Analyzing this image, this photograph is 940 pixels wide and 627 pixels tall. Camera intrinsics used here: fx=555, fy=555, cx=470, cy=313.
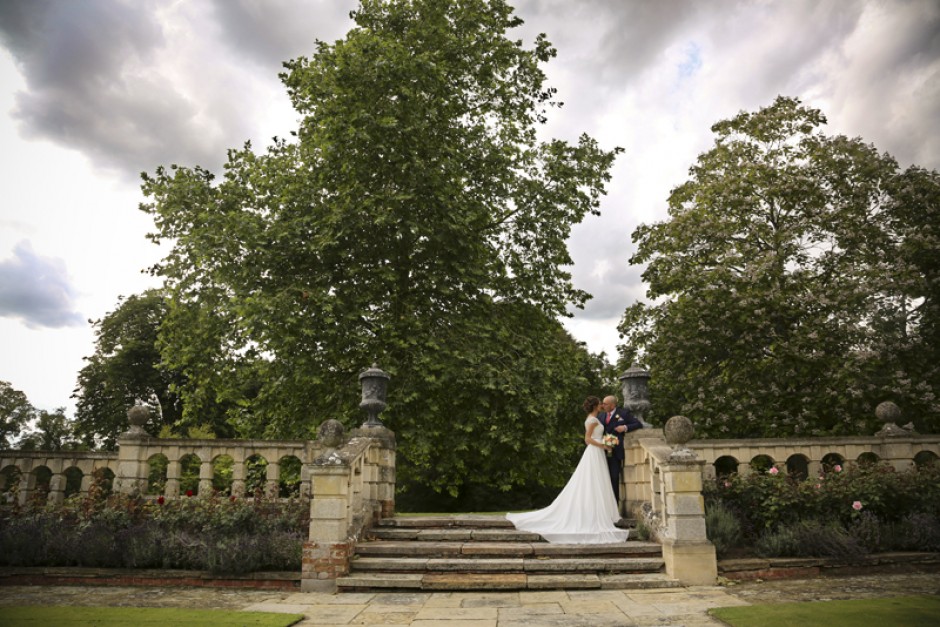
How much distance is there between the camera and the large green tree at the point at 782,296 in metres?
14.1

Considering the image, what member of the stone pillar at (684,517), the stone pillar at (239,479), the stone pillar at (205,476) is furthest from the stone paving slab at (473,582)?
the stone pillar at (205,476)

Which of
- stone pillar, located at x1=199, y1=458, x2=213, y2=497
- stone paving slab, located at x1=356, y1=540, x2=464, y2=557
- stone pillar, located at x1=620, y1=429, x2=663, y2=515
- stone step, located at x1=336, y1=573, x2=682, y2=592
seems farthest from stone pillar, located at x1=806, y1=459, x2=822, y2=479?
stone pillar, located at x1=199, y1=458, x2=213, y2=497

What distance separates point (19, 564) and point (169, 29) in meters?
7.88

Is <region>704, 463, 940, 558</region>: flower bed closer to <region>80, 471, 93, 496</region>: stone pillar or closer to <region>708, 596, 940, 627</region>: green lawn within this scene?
<region>708, 596, 940, 627</region>: green lawn

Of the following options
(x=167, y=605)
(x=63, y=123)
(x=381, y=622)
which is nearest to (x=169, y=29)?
(x=63, y=123)

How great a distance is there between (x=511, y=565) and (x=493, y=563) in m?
0.25

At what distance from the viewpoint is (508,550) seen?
26.6ft

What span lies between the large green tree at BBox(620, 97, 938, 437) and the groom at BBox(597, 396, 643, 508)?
660 cm

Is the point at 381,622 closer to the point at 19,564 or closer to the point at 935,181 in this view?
the point at 19,564

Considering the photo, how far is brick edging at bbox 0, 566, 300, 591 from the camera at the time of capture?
7551 mm

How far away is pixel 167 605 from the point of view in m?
6.47

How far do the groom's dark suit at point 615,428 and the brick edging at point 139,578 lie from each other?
5.52 metres

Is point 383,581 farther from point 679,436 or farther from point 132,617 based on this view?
point 679,436

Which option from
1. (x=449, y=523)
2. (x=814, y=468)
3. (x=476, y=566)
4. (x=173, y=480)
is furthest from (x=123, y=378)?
(x=814, y=468)
